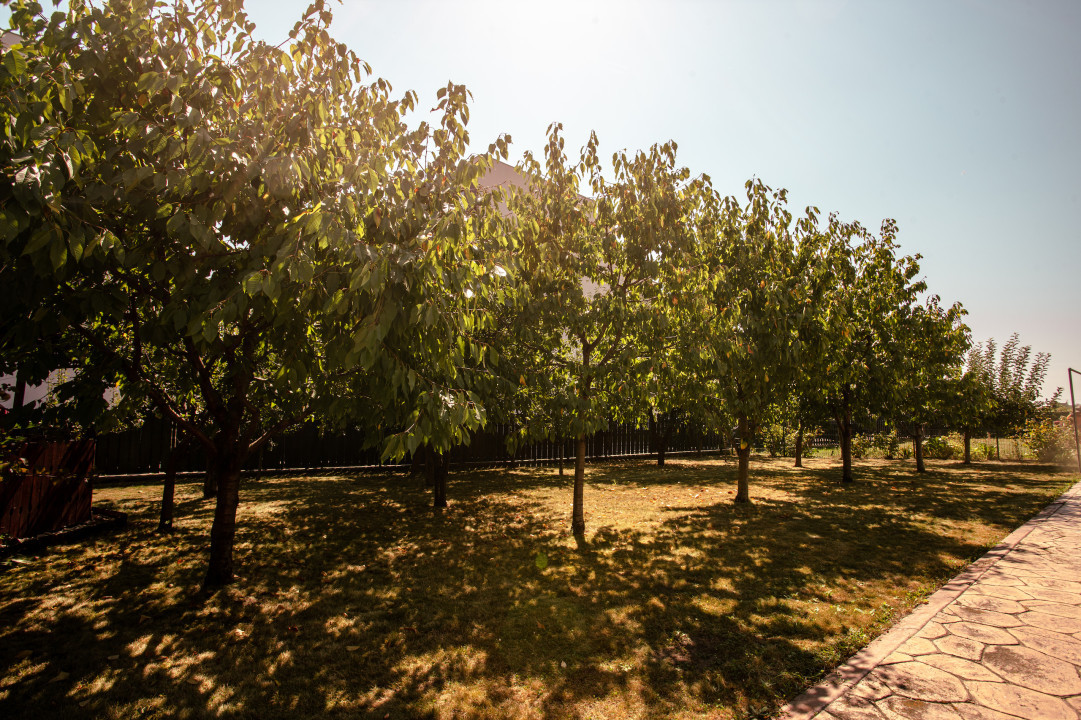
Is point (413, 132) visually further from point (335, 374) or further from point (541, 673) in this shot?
point (541, 673)

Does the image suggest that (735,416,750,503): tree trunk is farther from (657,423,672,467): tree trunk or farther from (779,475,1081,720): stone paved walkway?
(657,423,672,467): tree trunk

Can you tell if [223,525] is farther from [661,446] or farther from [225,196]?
[661,446]

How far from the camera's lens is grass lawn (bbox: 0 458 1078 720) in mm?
3299

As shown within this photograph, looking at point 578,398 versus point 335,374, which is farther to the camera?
point 578,398

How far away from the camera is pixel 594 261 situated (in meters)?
7.31

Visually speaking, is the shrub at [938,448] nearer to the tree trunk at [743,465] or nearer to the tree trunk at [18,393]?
the tree trunk at [743,465]

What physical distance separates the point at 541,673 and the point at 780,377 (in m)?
7.20

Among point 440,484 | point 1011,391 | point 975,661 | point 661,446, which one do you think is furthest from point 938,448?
point 975,661

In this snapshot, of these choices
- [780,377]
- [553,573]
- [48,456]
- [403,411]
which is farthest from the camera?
[780,377]

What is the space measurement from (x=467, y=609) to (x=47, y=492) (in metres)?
5.89

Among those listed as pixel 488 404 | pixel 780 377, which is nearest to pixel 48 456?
pixel 488 404

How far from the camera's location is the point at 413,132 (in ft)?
15.5

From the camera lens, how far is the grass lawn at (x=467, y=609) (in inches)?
130

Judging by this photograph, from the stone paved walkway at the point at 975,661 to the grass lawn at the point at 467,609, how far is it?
23cm
